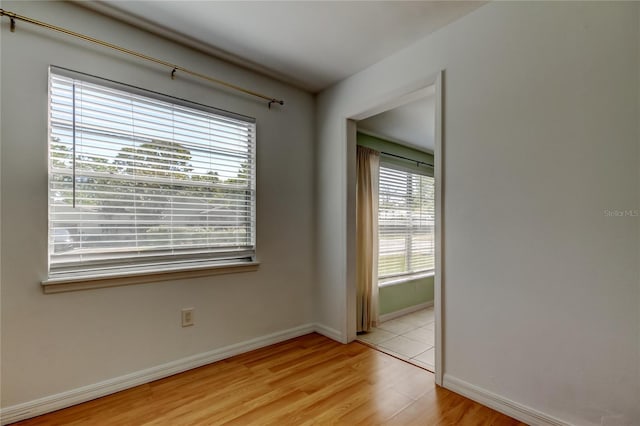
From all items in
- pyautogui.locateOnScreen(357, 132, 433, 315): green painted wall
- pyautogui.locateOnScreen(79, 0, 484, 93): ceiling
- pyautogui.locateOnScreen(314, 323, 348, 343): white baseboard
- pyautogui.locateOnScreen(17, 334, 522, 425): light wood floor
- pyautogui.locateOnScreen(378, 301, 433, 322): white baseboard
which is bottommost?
pyautogui.locateOnScreen(378, 301, 433, 322): white baseboard

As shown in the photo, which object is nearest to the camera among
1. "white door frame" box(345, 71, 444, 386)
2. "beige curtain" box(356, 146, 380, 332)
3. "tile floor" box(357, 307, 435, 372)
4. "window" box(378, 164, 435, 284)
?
"white door frame" box(345, 71, 444, 386)

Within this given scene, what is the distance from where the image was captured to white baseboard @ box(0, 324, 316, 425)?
178 cm

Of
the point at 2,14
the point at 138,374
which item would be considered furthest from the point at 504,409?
the point at 2,14

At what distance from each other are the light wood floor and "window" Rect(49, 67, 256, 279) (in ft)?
2.69

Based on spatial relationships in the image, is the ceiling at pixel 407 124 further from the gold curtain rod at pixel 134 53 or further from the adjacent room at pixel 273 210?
the gold curtain rod at pixel 134 53

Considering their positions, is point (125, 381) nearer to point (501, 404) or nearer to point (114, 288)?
point (114, 288)

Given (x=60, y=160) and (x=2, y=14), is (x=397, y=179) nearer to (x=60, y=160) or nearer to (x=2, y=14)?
(x=60, y=160)

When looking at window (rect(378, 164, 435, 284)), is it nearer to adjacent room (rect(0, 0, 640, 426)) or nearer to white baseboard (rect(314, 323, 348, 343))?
white baseboard (rect(314, 323, 348, 343))

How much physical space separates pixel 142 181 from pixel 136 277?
67cm

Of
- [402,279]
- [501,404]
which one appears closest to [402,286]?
[402,279]

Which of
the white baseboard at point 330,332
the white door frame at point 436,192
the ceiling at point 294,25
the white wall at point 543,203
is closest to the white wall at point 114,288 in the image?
the ceiling at point 294,25

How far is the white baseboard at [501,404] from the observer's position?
170 cm

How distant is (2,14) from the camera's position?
1.73 meters

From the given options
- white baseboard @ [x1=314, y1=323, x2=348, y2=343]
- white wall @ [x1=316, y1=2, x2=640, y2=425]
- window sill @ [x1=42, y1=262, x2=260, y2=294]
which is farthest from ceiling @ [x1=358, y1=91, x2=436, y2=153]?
white baseboard @ [x1=314, y1=323, x2=348, y2=343]
